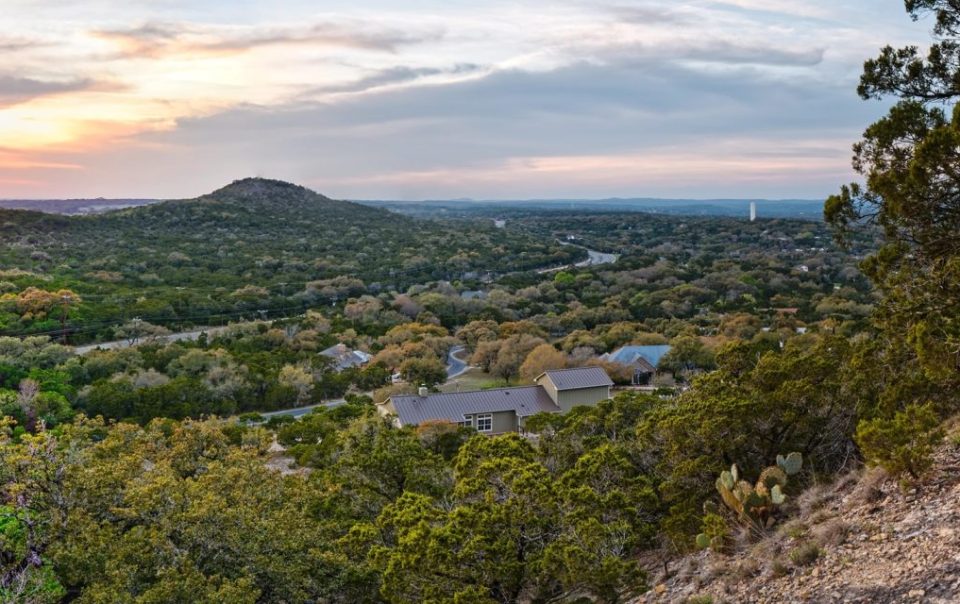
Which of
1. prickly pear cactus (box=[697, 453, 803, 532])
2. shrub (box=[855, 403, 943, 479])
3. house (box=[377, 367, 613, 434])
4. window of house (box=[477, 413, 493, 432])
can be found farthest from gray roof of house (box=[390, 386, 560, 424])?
shrub (box=[855, 403, 943, 479])

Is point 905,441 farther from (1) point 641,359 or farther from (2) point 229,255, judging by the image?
(2) point 229,255

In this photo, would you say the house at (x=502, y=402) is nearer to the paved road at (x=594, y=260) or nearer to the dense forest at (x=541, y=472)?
the dense forest at (x=541, y=472)

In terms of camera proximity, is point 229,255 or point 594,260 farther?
point 594,260

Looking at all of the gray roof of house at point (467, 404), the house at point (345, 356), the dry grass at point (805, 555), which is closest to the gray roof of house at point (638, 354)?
the gray roof of house at point (467, 404)

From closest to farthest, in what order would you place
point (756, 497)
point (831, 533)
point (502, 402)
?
point (831, 533) → point (756, 497) → point (502, 402)

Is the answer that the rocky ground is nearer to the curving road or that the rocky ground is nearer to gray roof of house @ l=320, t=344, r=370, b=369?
the curving road

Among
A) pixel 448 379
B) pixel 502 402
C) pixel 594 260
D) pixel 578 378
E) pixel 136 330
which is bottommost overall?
pixel 448 379

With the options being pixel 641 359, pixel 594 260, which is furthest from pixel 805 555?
pixel 594 260
